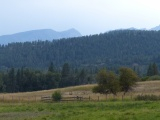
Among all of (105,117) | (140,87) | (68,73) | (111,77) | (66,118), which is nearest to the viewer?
(105,117)

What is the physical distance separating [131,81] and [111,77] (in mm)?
3627

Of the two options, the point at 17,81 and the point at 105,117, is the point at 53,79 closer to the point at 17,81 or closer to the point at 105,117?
the point at 17,81

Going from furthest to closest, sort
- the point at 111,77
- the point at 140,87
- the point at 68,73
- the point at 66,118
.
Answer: the point at 68,73 → the point at 140,87 → the point at 111,77 → the point at 66,118

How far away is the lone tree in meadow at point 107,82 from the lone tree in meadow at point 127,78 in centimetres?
132

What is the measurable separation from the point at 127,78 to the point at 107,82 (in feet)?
10.8

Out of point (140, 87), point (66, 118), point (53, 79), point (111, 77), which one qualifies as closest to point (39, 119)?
point (66, 118)

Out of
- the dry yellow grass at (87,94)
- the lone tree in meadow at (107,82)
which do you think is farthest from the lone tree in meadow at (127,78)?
the dry yellow grass at (87,94)

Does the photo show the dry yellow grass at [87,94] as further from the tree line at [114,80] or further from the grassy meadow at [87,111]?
the grassy meadow at [87,111]

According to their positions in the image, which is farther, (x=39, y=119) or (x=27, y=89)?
(x=27, y=89)

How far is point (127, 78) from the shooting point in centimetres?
5791

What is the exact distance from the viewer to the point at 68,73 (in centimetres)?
13300

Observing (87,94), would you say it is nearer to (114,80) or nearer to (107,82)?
(107,82)

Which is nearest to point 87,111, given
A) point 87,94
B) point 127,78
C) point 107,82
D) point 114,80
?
point 114,80

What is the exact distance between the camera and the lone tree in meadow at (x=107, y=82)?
56.7m
